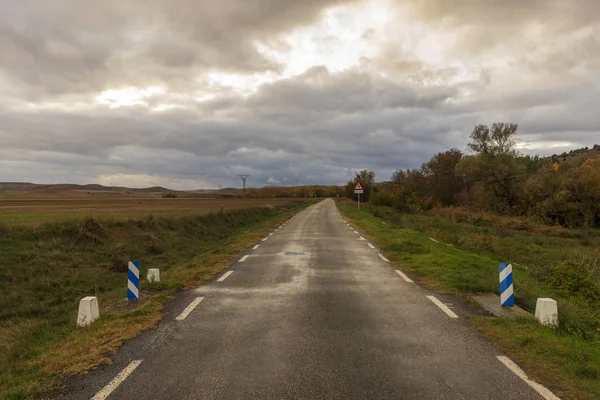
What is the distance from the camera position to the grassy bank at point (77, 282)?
521 cm

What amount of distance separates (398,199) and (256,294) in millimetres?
52462

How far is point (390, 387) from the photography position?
165 inches

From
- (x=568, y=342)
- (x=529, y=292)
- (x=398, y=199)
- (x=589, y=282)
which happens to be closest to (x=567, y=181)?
(x=398, y=199)

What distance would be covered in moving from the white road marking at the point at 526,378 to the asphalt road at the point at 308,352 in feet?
0.25

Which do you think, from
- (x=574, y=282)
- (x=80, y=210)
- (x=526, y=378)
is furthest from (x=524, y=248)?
(x=80, y=210)

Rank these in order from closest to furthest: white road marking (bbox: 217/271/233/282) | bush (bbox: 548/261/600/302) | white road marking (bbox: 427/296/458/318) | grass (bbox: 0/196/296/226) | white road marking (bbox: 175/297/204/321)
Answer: white road marking (bbox: 175/297/204/321), white road marking (bbox: 427/296/458/318), white road marking (bbox: 217/271/233/282), bush (bbox: 548/261/600/302), grass (bbox: 0/196/296/226)

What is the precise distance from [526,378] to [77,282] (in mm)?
14116

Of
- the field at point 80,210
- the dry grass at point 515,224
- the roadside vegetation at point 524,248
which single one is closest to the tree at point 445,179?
the roadside vegetation at point 524,248

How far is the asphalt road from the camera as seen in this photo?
4.16m

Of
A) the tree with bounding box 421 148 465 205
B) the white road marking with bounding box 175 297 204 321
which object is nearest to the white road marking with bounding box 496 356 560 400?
the white road marking with bounding box 175 297 204 321

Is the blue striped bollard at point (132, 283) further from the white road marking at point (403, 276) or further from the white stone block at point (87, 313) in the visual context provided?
the white road marking at point (403, 276)

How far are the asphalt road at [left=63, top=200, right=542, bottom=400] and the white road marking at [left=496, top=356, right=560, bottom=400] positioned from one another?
8 cm

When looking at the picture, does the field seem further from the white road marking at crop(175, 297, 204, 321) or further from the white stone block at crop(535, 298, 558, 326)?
the white stone block at crop(535, 298, 558, 326)

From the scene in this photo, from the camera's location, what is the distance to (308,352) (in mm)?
5152
